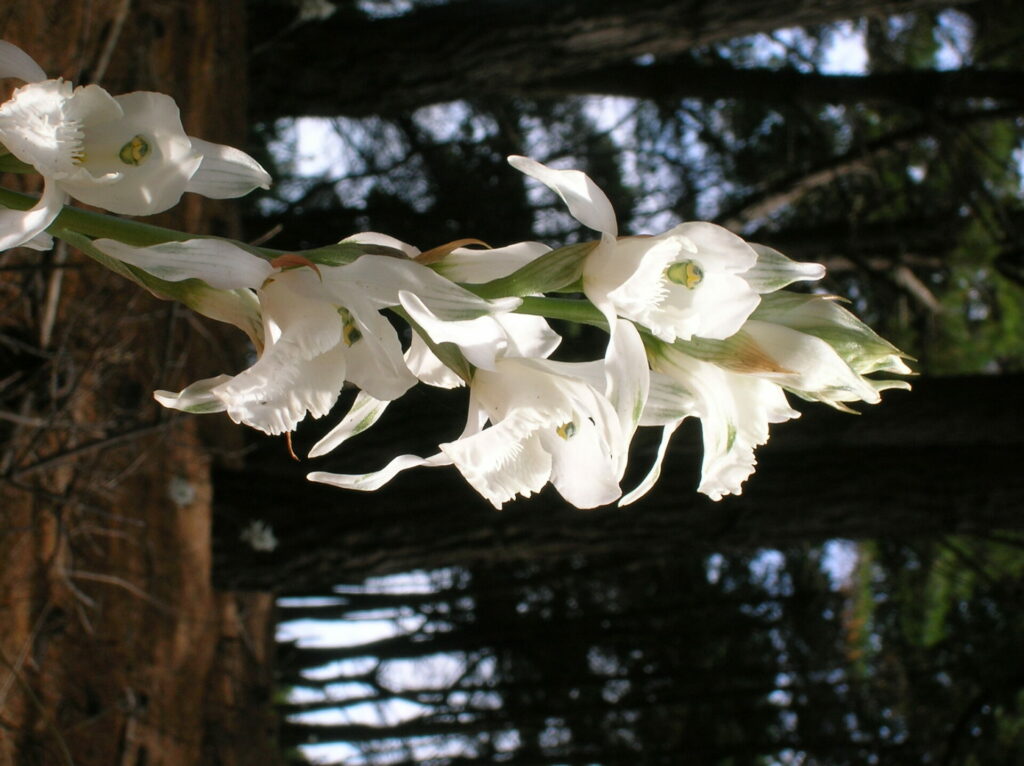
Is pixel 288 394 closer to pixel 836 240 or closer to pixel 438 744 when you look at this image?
pixel 836 240

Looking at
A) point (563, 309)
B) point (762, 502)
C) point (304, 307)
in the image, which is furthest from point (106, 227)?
point (762, 502)

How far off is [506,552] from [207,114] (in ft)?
5.16

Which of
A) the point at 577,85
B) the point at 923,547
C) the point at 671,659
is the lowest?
the point at 671,659

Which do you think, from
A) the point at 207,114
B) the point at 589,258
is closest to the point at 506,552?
the point at 207,114

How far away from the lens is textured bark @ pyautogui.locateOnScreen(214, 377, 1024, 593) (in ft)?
7.61

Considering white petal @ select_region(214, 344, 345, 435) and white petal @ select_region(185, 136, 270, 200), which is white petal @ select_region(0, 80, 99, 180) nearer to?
white petal @ select_region(185, 136, 270, 200)

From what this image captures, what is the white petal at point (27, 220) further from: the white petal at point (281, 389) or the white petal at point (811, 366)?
the white petal at point (811, 366)

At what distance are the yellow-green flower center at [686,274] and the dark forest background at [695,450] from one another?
Answer: 4.76ft

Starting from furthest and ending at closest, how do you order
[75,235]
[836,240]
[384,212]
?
[384,212] → [836,240] → [75,235]

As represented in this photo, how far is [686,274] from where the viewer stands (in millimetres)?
729

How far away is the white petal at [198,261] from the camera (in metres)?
0.66

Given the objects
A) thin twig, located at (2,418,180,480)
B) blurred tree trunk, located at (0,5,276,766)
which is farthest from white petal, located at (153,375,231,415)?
thin twig, located at (2,418,180,480)

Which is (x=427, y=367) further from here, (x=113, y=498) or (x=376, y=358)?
(x=113, y=498)

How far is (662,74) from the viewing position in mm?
3494
